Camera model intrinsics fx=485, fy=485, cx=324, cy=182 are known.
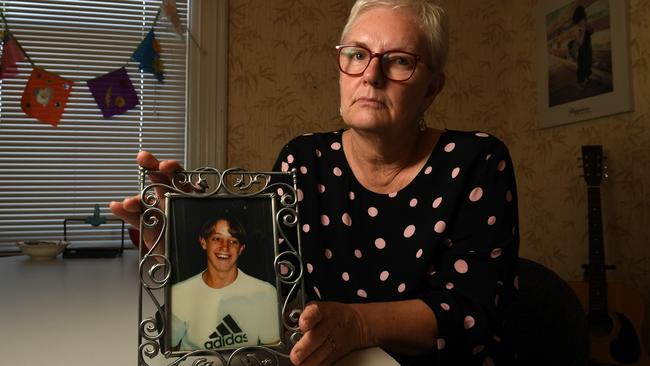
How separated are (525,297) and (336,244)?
14.9 inches

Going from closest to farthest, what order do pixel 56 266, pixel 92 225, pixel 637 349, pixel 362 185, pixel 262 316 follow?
pixel 262 316 → pixel 362 185 → pixel 56 266 → pixel 637 349 → pixel 92 225

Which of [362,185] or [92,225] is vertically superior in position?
[362,185]

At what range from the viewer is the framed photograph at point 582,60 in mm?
1896

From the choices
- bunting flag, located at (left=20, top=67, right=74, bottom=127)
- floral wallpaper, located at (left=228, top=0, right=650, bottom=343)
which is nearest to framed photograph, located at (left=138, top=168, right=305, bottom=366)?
floral wallpaper, located at (left=228, top=0, right=650, bottom=343)

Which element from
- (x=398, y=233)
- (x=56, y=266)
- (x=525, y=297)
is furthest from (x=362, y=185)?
(x=56, y=266)

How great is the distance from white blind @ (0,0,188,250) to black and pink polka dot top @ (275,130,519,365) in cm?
137

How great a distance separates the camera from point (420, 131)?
1081 mm

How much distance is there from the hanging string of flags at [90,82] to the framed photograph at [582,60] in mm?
1677

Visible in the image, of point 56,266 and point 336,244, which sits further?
point 56,266

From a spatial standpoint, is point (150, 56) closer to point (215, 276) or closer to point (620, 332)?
point (215, 276)

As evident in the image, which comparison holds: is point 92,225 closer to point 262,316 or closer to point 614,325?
point 262,316

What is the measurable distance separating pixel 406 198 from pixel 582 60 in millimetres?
1543

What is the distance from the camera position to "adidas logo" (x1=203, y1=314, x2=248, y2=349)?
1.75 ft

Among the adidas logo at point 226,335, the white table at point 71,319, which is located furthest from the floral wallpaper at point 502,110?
the adidas logo at point 226,335
